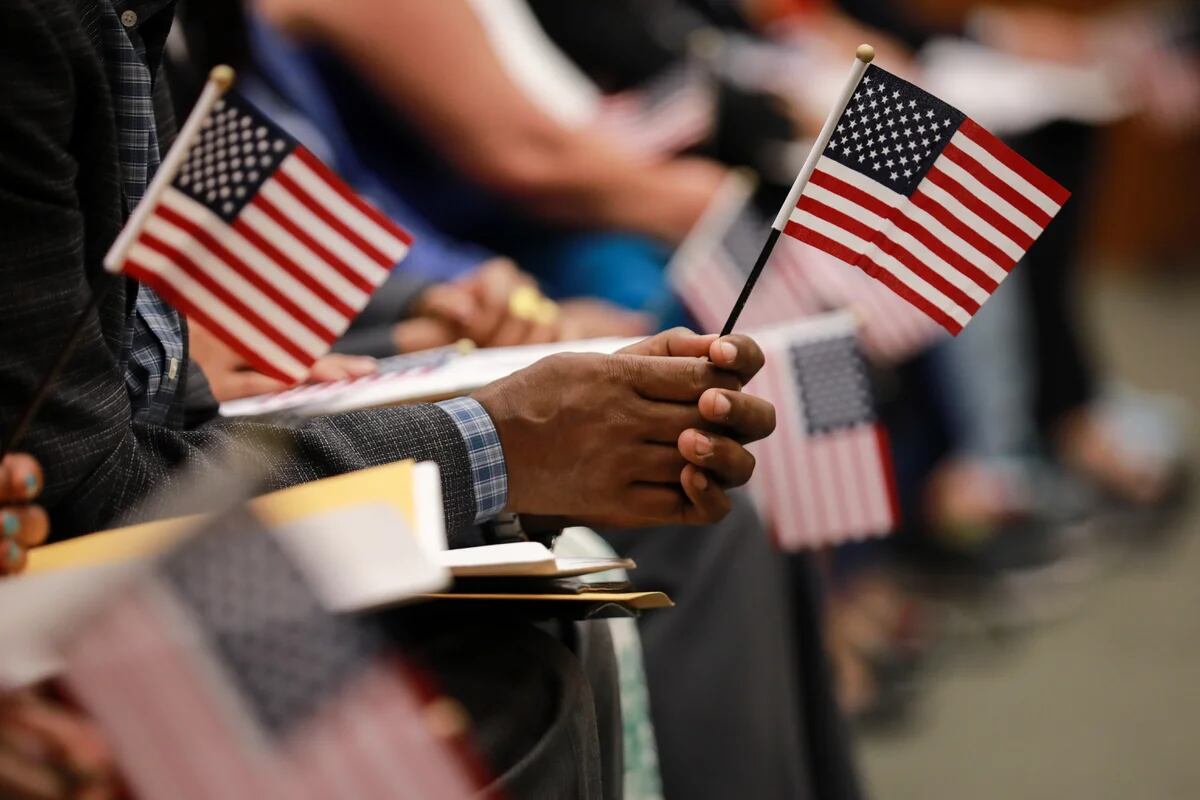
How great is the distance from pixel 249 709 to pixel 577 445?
13.9 inches

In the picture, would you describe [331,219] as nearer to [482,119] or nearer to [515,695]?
[515,695]

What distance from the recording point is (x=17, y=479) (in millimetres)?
632

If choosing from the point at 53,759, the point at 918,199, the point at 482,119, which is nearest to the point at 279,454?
the point at 53,759

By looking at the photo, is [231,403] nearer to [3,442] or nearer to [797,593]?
[3,442]

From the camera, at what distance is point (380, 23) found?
1.70 m

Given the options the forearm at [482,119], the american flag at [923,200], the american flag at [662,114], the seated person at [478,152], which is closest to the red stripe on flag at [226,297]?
the american flag at [923,200]

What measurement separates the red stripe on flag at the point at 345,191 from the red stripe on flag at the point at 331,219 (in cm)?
1

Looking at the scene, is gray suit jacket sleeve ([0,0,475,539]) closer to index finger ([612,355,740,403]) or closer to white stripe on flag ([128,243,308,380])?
white stripe on flag ([128,243,308,380])

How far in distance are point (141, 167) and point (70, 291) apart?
5.7 inches

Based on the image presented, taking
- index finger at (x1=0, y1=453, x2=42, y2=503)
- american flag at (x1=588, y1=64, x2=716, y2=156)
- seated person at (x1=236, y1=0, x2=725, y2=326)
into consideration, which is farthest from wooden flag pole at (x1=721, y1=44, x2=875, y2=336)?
american flag at (x1=588, y1=64, x2=716, y2=156)

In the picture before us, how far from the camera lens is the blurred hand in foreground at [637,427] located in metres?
0.81

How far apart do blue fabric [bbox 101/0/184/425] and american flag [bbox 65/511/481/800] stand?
13.2 inches

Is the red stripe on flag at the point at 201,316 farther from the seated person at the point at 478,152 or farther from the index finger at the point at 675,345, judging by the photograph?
the seated person at the point at 478,152

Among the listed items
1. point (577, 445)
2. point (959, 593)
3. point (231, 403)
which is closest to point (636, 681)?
point (577, 445)
